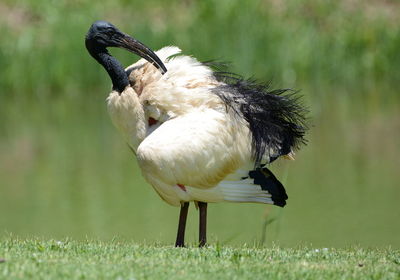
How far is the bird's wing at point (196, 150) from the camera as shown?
23.6 feet

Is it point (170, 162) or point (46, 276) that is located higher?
point (170, 162)

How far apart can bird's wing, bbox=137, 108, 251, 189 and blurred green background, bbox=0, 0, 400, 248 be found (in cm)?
278

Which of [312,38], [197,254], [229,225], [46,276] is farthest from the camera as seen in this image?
[312,38]

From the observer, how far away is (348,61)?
19109mm

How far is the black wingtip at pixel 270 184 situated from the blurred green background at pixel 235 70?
2.53 m

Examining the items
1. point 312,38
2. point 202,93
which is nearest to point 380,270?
point 202,93

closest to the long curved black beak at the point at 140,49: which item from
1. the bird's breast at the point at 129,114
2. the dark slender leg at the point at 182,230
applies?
the bird's breast at the point at 129,114

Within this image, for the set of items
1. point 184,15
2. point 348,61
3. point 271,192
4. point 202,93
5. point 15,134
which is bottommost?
point 271,192

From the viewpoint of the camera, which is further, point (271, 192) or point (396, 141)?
point (396, 141)

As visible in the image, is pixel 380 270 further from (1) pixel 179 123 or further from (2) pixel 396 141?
(2) pixel 396 141

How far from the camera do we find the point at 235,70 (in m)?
17.4

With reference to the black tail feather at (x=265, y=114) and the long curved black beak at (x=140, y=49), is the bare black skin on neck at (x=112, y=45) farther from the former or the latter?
the black tail feather at (x=265, y=114)

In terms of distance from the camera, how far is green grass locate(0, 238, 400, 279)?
5523 millimetres

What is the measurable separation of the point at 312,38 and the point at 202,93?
1186cm
